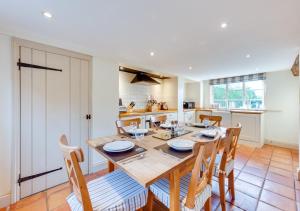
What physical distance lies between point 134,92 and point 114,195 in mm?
2920

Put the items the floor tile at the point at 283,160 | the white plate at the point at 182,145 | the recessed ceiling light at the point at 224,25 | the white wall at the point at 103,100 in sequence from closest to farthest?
the white plate at the point at 182,145, the recessed ceiling light at the point at 224,25, the white wall at the point at 103,100, the floor tile at the point at 283,160

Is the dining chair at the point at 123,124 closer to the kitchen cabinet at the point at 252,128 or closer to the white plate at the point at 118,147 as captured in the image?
the white plate at the point at 118,147

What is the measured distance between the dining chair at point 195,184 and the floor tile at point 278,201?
1.01 meters

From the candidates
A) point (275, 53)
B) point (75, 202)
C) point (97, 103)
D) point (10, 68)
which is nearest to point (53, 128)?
point (97, 103)

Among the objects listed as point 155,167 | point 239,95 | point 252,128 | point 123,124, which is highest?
point 239,95

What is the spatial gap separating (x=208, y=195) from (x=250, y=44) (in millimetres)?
2130

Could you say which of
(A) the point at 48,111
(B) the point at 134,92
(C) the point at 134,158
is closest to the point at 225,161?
(C) the point at 134,158

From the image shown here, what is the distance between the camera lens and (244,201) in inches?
66.9

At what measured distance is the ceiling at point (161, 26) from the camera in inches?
48.7

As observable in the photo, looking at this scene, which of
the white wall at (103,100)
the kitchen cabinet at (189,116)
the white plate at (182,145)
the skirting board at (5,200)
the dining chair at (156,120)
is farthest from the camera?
the kitchen cabinet at (189,116)

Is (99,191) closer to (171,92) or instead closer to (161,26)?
(161,26)

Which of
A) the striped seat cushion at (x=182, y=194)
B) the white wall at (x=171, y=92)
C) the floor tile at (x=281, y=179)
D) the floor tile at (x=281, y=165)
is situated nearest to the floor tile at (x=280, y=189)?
the floor tile at (x=281, y=179)

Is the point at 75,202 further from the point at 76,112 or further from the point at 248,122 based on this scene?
the point at 248,122

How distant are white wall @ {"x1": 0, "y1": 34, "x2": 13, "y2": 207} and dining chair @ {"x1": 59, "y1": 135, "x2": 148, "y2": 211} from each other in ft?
3.63
